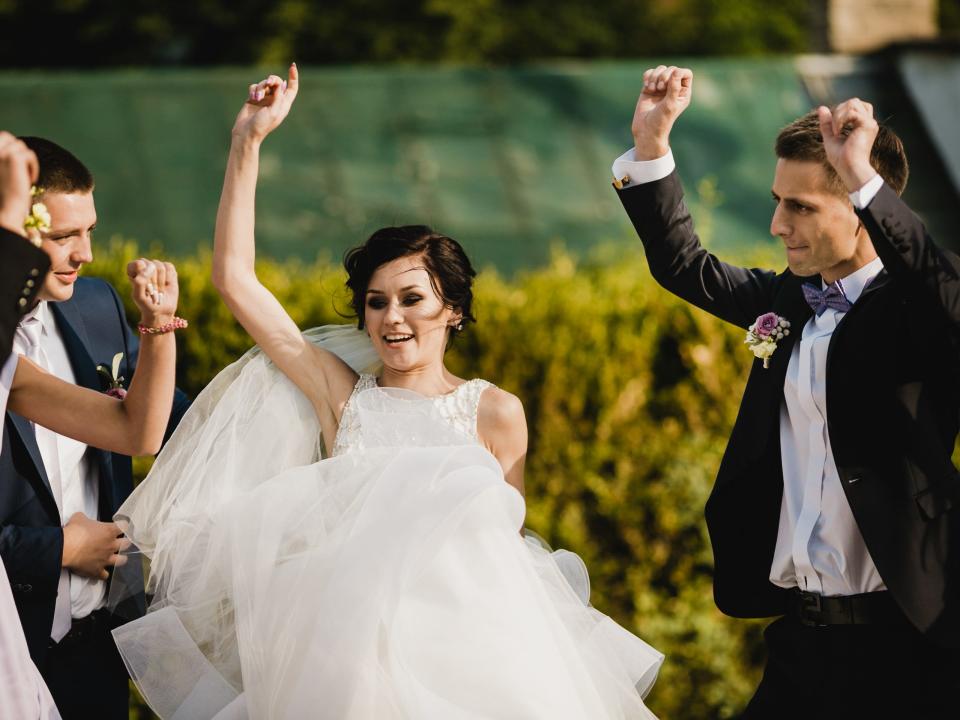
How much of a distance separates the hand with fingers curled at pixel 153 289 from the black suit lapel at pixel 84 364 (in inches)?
20.0

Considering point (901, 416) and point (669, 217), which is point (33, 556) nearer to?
point (669, 217)

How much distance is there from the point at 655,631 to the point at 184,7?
43.7 feet

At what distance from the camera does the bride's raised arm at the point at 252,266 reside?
357cm

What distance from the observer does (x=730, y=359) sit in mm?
5844

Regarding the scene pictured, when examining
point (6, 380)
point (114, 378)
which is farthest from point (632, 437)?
point (6, 380)

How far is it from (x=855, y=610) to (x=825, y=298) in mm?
874

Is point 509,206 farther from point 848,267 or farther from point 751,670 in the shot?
point 848,267

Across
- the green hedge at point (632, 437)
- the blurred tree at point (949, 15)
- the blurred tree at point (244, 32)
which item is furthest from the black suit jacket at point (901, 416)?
the blurred tree at point (949, 15)

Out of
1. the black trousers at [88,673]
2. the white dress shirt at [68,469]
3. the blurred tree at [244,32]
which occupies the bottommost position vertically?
the black trousers at [88,673]

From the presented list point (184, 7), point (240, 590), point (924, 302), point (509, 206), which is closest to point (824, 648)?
point (924, 302)

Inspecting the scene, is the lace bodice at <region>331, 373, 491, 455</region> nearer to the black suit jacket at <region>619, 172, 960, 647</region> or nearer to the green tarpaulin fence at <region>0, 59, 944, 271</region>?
the black suit jacket at <region>619, 172, 960, 647</region>

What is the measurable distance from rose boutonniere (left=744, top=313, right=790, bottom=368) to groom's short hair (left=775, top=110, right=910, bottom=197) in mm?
424

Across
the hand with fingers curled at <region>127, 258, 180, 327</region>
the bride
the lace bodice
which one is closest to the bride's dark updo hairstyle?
the bride

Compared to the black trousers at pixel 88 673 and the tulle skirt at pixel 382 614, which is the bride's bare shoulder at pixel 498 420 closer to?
the tulle skirt at pixel 382 614
